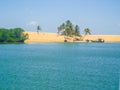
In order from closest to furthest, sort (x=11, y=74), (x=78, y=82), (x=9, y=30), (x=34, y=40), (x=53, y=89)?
(x=53, y=89) → (x=78, y=82) → (x=11, y=74) → (x=9, y=30) → (x=34, y=40)

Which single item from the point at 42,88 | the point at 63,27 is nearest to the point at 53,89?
the point at 42,88

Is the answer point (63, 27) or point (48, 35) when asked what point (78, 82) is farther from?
point (48, 35)

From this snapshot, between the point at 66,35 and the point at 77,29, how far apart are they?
19.8ft

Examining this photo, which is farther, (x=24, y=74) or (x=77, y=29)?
(x=77, y=29)

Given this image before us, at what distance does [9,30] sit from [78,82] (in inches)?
3488

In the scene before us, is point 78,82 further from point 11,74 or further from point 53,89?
point 11,74

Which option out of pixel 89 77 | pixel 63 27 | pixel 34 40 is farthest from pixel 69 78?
pixel 34 40

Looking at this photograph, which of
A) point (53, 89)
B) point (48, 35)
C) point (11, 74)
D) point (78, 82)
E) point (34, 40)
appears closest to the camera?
point (53, 89)

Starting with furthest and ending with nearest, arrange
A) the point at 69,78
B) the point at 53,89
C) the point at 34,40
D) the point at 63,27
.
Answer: the point at 34,40, the point at 63,27, the point at 69,78, the point at 53,89

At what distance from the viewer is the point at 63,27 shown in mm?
128750

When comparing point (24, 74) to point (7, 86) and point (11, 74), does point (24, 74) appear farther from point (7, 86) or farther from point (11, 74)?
point (7, 86)

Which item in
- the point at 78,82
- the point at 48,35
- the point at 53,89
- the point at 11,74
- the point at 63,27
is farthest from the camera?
the point at 48,35

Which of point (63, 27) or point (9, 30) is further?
point (63, 27)

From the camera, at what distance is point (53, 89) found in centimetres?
2667
